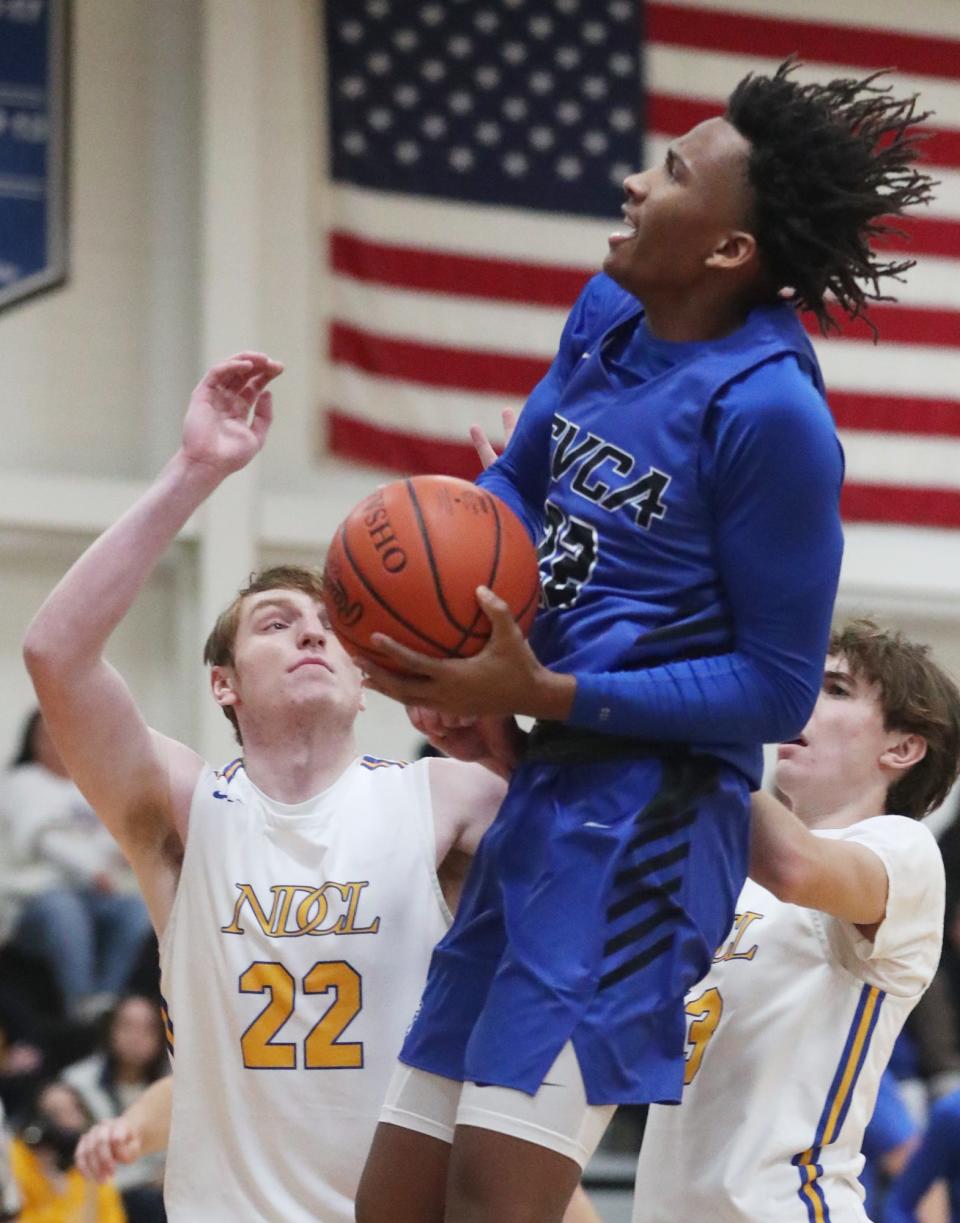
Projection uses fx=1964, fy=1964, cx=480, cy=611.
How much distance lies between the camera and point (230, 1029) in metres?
3.58

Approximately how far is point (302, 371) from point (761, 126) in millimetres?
7205

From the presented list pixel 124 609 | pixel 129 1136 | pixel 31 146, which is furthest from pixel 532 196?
pixel 124 609

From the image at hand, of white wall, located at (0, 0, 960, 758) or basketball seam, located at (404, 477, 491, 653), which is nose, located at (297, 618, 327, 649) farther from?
white wall, located at (0, 0, 960, 758)

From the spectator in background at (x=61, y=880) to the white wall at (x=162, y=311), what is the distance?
1.12m

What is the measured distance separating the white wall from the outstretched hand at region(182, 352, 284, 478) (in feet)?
20.0

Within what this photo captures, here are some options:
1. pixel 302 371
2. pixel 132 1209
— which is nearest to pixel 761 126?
pixel 132 1209

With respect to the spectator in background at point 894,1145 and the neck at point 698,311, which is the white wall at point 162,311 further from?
the neck at point 698,311

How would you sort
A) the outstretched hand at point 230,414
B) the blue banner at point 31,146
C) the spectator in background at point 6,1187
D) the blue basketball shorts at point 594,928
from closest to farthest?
the blue basketball shorts at point 594,928 < the outstretched hand at point 230,414 < the spectator in background at point 6,1187 < the blue banner at point 31,146

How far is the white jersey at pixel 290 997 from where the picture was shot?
3.52 meters

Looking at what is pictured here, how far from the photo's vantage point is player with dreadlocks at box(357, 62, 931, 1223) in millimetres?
2535

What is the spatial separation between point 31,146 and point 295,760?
6447 mm

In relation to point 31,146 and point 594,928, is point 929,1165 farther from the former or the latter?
point 31,146

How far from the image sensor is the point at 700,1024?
11.2 feet

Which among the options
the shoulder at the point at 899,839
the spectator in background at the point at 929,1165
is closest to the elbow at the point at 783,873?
the shoulder at the point at 899,839
